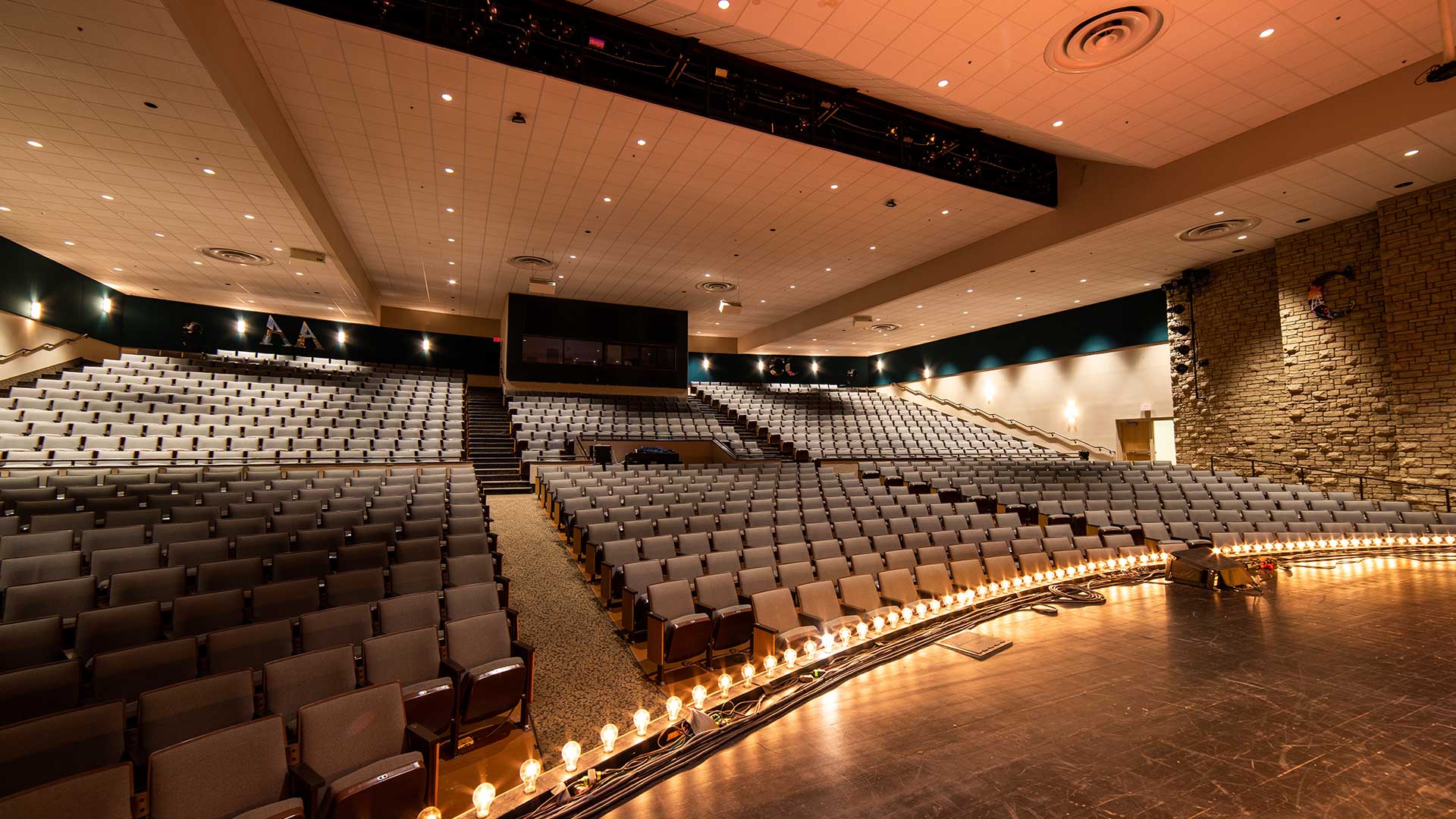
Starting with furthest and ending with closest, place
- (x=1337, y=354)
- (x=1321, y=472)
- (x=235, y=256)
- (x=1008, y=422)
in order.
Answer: (x=1008, y=422), (x=235, y=256), (x=1321, y=472), (x=1337, y=354)

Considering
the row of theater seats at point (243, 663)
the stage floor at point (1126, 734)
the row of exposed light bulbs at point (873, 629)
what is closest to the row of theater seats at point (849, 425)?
the row of exposed light bulbs at point (873, 629)

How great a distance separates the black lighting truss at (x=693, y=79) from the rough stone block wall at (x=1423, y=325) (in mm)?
5138

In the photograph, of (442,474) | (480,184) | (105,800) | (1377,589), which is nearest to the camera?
(105,800)

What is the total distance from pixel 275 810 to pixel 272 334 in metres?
19.0

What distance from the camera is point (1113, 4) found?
567 centimetres

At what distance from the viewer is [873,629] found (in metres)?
3.28

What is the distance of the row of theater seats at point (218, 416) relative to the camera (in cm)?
807

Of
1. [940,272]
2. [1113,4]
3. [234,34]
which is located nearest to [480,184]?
[234,34]

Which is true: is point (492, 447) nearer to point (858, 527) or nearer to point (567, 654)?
point (858, 527)

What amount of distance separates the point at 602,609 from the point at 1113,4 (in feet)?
24.7

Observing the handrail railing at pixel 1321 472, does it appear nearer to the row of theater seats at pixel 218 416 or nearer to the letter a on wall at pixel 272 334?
the row of theater seats at pixel 218 416

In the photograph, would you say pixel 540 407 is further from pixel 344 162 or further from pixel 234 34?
pixel 234 34

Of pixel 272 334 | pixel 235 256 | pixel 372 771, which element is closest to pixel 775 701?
pixel 372 771

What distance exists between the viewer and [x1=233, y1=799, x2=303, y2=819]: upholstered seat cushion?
180cm
